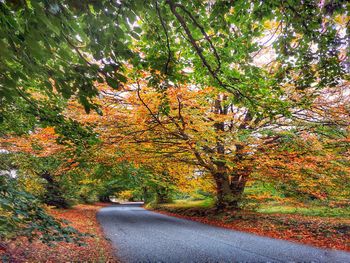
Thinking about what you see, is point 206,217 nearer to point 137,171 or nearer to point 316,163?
point 137,171

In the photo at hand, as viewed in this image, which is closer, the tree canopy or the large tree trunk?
the tree canopy

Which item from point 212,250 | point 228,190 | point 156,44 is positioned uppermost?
point 156,44

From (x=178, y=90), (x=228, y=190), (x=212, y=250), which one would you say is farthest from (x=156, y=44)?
(x=228, y=190)

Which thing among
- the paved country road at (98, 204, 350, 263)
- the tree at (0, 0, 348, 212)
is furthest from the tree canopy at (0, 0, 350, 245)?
the paved country road at (98, 204, 350, 263)

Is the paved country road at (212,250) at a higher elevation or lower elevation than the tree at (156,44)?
lower

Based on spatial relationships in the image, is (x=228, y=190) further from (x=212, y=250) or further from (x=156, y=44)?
(x=156, y=44)

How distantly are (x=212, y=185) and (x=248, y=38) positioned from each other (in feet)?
40.7

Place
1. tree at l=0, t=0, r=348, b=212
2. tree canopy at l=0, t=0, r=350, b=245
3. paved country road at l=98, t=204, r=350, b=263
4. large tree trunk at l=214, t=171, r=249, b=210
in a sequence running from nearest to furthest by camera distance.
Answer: tree at l=0, t=0, r=348, b=212 → tree canopy at l=0, t=0, r=350, b=245 → paved country road at l=98, t=204, r=350, b=263 → large tree trunk at l=214, t=171, r=249, b=210

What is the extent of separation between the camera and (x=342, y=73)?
12.4 feet

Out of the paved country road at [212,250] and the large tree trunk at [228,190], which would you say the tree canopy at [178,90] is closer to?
the large tree trunk at [228,190]

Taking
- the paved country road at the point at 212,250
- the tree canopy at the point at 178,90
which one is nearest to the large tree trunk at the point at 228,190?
the tree canopy at the point at 178,90

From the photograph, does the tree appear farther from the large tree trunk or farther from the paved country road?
the large tree trunk

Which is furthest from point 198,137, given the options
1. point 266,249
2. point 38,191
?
point 38,191

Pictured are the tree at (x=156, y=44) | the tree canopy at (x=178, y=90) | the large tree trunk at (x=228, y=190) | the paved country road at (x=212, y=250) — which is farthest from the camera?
the large tree trunk at (x=228, y=190)
